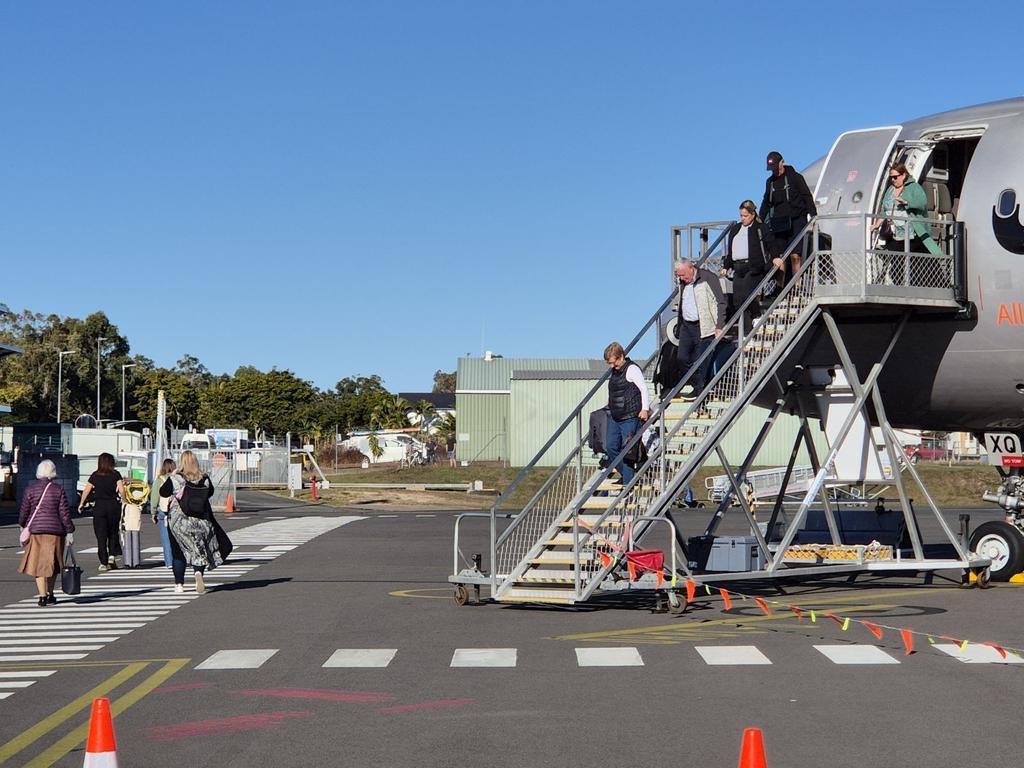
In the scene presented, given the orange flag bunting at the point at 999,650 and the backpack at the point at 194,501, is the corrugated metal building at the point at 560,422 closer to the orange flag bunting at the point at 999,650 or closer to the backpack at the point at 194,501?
the backpack at the point at 194,501

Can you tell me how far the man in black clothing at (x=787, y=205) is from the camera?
60.6ft

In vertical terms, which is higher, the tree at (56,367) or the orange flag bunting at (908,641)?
the tree at (56,367)

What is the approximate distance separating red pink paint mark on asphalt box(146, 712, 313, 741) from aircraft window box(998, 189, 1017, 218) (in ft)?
40.1

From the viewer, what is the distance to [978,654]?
1227 cm

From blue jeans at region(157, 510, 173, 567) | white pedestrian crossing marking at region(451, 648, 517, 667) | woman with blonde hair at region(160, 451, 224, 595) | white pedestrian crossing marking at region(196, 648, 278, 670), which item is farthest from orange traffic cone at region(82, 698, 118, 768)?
blue jeans at region(157, 510, 173, 567)

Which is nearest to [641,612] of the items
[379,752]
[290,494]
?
[379,752]

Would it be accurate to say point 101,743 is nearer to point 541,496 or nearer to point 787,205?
point 541,496

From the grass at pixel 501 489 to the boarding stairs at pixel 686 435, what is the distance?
32159mm

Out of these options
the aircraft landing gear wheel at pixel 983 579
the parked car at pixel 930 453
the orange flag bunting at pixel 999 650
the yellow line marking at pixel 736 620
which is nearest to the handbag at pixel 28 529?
the yellow line marking at pixel 736 620

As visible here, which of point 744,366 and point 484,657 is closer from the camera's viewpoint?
point 484,657

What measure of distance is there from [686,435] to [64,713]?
31.8 feet

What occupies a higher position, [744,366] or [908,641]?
[744,366]

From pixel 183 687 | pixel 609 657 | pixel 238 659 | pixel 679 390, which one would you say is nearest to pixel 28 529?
pixel 238 659

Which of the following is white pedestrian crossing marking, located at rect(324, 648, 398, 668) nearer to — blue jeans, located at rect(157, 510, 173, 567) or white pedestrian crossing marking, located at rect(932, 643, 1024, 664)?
white pedestrian crossing marking, located at rect(932, 643, 1024, 664)
